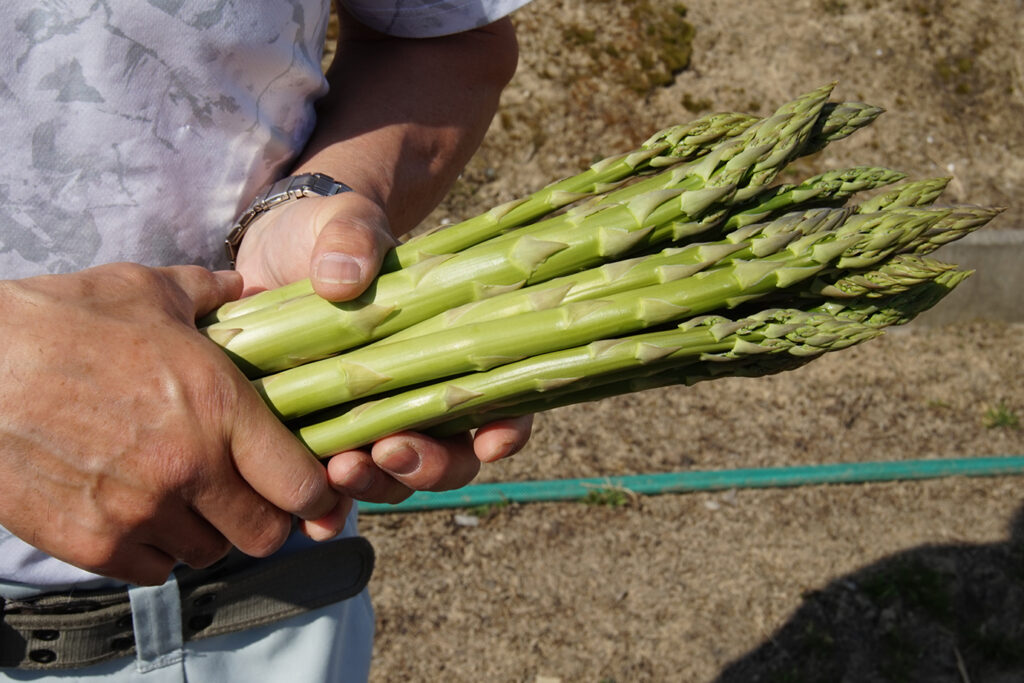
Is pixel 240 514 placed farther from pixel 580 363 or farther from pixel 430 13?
pixel 430 13

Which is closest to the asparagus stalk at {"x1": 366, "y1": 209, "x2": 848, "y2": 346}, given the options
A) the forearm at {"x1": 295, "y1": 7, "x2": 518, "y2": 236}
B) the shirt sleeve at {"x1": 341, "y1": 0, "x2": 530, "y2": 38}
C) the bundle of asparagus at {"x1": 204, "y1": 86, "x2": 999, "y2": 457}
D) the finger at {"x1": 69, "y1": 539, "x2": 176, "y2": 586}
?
the bundle of asparagus at {"x1": 204, "y1": 86, "x2": 999, "y2": 457}

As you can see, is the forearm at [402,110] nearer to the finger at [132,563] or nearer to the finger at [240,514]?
the finger at [240,514]

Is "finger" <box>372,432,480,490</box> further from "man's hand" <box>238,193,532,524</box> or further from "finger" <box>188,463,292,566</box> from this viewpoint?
"finger" <box>188,463,292,566</box>

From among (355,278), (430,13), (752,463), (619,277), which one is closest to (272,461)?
(355,278)

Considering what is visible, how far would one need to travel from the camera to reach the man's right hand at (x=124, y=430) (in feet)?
4.51

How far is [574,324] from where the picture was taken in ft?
5.65

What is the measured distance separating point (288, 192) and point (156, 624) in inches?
38.9

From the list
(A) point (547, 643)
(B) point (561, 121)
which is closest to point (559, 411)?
(A) point (547, 643)

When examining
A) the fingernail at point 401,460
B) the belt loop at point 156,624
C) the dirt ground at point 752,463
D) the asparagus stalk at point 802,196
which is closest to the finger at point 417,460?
the fingernail at point 401,460

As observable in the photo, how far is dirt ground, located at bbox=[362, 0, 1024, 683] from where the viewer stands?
12.6 ft

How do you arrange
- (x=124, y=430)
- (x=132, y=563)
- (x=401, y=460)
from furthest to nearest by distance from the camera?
(x=401, y=460) < (x=132, y=563) < (x=124, y=430)

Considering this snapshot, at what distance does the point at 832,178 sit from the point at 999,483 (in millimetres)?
Result: 3292

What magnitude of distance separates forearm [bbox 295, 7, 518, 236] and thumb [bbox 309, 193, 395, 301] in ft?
1.00

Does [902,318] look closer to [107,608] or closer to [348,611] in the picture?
[348,611]
